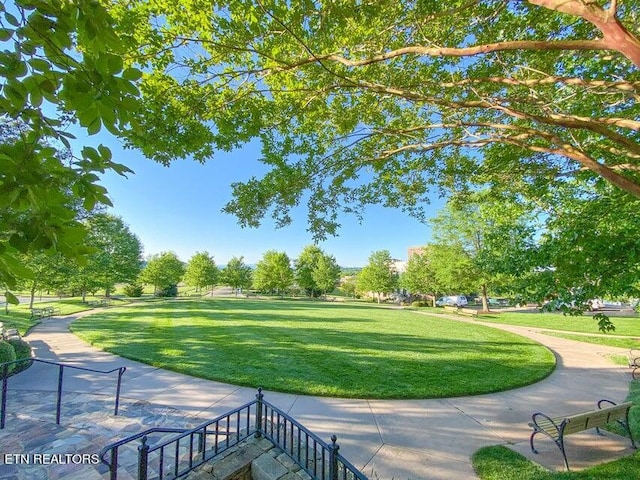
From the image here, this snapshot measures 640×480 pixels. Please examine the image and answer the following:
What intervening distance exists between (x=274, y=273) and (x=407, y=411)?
41.3 m

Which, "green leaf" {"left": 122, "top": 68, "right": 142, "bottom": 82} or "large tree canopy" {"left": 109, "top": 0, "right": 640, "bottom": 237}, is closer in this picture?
"green leaf" {"left": 122, "top": 68, "right": 142, "bottom": 82}

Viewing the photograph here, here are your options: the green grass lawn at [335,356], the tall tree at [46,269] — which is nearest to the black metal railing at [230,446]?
the green grass lawn at [335,356]

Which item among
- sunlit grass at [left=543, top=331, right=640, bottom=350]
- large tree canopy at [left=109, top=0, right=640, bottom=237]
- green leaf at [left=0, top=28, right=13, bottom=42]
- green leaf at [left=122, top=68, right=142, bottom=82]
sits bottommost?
sunlit grass at [left=543, top=331, right=640, bottom=350]

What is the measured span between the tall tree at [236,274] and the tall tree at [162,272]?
6934mm

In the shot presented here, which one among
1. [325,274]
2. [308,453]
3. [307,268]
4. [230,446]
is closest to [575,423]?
[308,453]

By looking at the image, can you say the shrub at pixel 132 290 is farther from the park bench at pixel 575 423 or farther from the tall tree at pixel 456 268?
the park bench at pixel 575 423

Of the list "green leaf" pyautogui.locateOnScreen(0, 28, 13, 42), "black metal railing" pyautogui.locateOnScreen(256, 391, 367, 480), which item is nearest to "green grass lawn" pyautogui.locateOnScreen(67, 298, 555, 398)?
"black metal railing" pyautogui.locateOnScreen(256, 391, 367, 480)

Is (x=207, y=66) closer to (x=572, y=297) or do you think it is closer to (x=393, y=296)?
(x=572, y=297)

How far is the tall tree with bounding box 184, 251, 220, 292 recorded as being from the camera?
4288 centimetres

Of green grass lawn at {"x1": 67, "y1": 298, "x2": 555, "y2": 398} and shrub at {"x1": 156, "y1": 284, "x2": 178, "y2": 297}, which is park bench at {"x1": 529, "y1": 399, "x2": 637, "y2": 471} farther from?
shrub at {"x1": 156, "y1": 284, "x2": 178, "y2": 297}

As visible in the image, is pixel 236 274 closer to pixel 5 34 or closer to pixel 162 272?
pixel 162 272

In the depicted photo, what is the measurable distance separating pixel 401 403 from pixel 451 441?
1.58 meters

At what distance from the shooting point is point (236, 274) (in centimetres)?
4772

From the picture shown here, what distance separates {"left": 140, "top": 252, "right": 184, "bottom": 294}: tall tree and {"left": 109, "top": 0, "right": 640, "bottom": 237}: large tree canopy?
127 ft
